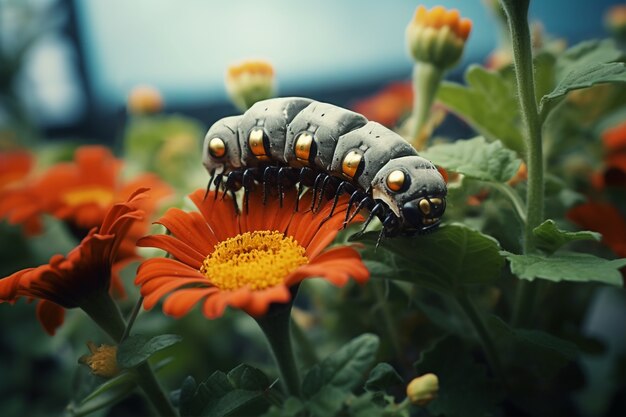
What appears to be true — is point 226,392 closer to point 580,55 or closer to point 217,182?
point 217,182

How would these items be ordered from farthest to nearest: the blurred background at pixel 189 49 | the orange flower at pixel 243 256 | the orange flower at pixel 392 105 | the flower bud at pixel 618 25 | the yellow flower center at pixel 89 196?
the blurred background at pixel 189 49 → the flower bud at pixel 618 25 → the orange flower at pixel 392 105 → the yellow flower center at pixel 89 196 → the orange flower at pixel 243 256

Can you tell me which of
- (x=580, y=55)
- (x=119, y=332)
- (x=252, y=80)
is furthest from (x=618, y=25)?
(x=119, y=332)

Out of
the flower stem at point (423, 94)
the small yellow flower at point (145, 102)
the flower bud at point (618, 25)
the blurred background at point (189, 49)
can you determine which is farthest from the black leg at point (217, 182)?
the blurred background at point (189, 49)

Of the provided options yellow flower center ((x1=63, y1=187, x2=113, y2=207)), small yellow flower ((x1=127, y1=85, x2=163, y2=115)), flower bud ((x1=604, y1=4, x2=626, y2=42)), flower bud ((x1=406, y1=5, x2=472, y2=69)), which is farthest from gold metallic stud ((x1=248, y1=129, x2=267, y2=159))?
flower bud ((x1=604, y1=4, x2=626, y2=42))

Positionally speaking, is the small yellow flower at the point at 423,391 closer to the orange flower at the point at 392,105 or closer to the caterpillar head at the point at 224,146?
the caterpillar head at the point at 224,146

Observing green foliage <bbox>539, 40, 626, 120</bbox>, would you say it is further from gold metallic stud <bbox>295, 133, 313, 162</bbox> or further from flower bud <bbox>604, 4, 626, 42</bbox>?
flower bud <bbox>604, 4, 626, 42</bbox>

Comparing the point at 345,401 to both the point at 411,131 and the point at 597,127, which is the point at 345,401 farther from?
the point at 597,127

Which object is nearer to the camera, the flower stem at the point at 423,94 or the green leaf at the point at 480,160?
the green leaf at the point at 480,160
